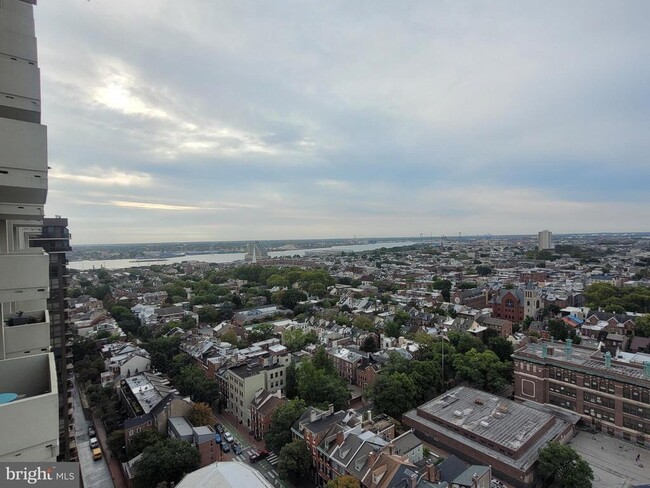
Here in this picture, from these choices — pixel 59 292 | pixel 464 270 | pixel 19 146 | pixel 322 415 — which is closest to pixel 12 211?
pixel 19 146

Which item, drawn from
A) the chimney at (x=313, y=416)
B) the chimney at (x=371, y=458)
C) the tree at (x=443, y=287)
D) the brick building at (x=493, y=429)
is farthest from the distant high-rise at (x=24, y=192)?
the tree at (x=443, y=287)

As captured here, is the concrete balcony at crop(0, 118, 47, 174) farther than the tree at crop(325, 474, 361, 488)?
No

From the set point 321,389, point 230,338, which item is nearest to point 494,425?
point 321,389

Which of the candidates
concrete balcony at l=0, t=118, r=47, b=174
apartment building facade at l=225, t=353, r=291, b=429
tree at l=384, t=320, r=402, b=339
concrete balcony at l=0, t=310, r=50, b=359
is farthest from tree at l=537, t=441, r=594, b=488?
concrete balcony at l=0, t=118, r=47, b=174

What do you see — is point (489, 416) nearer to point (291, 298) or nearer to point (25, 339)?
point (25, 339)

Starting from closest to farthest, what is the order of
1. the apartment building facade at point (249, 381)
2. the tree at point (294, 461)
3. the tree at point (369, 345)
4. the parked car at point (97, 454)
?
1. the tree at point (294, 461)
2. the parked car at point (97, 454)
3. the apartment building facade at point (249, 381)
4. the tree at point (369, 345)

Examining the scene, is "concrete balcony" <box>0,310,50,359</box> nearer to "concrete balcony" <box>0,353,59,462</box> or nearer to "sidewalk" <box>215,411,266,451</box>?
"concrete balcony" <box>0,353,59,462</box>

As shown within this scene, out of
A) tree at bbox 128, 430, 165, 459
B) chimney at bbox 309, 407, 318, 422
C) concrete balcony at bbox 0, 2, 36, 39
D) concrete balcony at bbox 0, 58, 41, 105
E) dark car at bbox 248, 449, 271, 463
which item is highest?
concrete balcony at bbox 0, 2, 36, 39

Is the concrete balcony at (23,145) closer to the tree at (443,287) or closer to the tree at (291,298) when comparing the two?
the tree at (291,298)
